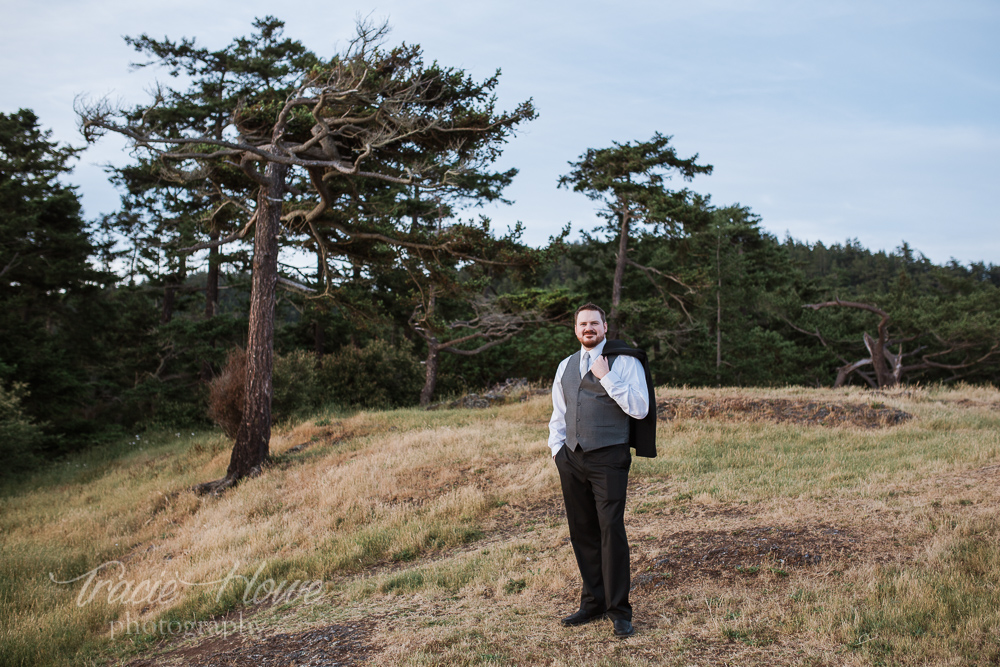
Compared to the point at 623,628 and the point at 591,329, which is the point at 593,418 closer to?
the point at 591,329

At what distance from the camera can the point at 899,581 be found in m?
4.47

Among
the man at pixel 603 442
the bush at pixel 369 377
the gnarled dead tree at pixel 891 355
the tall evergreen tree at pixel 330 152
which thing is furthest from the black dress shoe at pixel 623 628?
the gnarled dead tree at pixel 891 355

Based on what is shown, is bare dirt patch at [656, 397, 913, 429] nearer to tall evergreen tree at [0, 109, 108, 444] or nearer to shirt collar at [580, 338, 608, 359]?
shirt collar at [580, 338, 608, 359]

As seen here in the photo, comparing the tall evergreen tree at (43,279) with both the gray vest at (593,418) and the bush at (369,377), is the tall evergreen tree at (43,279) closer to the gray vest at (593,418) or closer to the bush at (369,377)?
the bush at (369,377)

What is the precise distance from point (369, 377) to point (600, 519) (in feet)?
66.7

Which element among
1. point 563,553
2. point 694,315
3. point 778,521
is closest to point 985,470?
point 778,521

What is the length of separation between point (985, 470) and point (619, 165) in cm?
2138

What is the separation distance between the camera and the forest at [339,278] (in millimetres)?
12773

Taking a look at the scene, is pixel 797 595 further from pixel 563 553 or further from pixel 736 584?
pixel 563 553

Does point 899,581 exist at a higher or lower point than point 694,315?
lower

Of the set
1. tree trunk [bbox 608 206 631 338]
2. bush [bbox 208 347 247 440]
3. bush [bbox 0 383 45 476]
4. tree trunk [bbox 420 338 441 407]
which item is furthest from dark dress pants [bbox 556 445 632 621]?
tree trunk [bbox 608 206 631 338]

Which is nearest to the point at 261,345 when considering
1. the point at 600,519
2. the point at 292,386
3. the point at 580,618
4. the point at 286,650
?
the point at 292,386

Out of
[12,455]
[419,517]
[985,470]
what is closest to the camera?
[985,470]

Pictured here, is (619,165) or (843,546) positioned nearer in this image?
(843,546)
